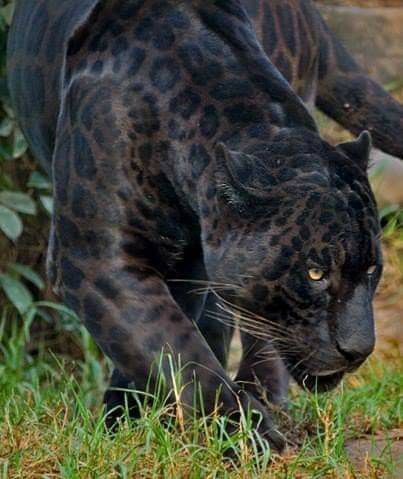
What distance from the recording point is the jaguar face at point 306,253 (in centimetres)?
351

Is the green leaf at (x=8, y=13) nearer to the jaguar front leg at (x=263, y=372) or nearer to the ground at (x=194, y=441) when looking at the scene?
the ground at (x=194, y=441)

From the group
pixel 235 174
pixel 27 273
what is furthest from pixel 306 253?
pixel 27 273

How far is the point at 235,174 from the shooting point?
3551mm

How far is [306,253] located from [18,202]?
2.36 m

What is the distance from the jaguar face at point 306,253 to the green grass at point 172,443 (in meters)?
0.29

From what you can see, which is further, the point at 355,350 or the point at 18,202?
the point at 18,202

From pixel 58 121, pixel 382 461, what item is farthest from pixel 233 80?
pixel 382 461

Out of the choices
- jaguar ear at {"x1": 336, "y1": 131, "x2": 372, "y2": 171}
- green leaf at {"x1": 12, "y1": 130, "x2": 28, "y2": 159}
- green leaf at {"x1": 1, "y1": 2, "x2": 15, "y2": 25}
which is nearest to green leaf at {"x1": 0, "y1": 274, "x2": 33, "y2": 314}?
green leaf at {"x1": 12, "y1": 130, "x2": 28, "y2": 159}

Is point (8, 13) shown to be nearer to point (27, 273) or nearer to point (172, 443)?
point (27, 273)

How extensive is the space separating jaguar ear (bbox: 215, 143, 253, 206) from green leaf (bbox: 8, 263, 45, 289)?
7.89 ft

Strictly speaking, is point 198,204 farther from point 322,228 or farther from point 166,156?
point 322,228

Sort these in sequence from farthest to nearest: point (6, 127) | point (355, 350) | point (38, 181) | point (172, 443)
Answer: point (38, 181)
point (6, 127)
point (355, 350)
point (172, 443)

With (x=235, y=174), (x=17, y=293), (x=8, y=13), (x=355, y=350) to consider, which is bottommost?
(x=17, y=293)

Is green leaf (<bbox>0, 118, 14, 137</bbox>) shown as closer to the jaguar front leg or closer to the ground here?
the ground
